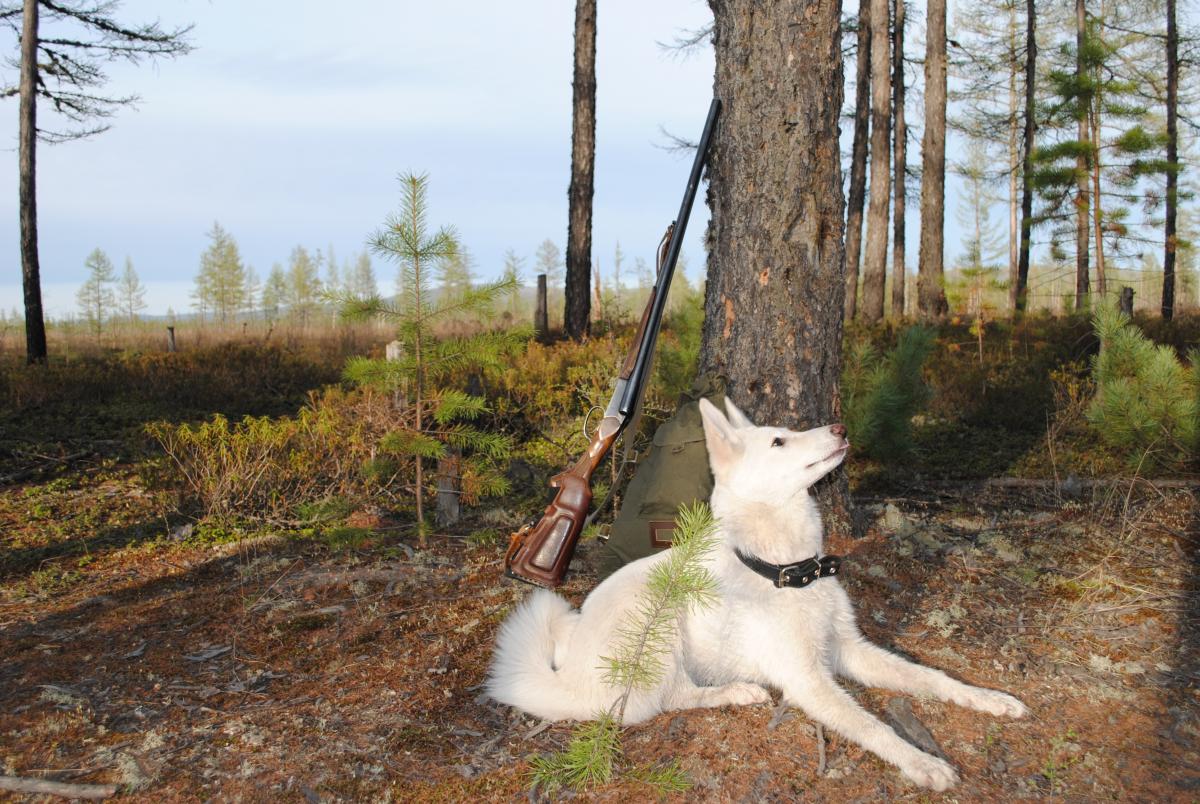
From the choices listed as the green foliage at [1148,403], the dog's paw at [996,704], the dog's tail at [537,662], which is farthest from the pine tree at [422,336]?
the green foliage at [1148,403]

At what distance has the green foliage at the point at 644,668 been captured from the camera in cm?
260

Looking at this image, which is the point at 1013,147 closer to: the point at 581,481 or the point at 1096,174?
the point at 1096,174

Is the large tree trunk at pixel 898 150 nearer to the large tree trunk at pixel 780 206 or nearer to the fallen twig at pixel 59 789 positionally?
the large tree trunk at pixel 780 206

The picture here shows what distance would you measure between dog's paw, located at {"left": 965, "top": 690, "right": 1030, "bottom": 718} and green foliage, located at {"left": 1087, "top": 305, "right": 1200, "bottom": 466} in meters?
4.71

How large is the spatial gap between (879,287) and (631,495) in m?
16.9

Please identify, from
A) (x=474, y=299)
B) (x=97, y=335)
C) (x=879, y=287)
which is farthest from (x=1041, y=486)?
(x=97, y=335)

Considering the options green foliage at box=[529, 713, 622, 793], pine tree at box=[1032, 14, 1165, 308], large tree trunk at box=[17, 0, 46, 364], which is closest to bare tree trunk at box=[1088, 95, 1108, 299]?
pine tree at box=[1032, 14, 1165, 308]

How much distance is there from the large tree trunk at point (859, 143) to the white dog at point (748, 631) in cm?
1867

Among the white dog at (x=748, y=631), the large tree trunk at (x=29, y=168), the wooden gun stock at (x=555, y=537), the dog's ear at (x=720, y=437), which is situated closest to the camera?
the white dog at (x=748, y=631)

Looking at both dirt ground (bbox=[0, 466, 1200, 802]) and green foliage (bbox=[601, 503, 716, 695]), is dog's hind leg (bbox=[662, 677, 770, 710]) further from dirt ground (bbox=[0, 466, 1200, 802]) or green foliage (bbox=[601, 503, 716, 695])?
green foliage (bbox=[601, 503, 716, 695])

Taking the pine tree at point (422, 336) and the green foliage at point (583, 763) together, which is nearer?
the green foliage at point (583, 763)

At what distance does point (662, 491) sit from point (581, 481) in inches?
24.6

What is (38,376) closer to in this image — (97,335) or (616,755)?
(97,335)

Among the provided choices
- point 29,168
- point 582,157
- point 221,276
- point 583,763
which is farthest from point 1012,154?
point 221,276
